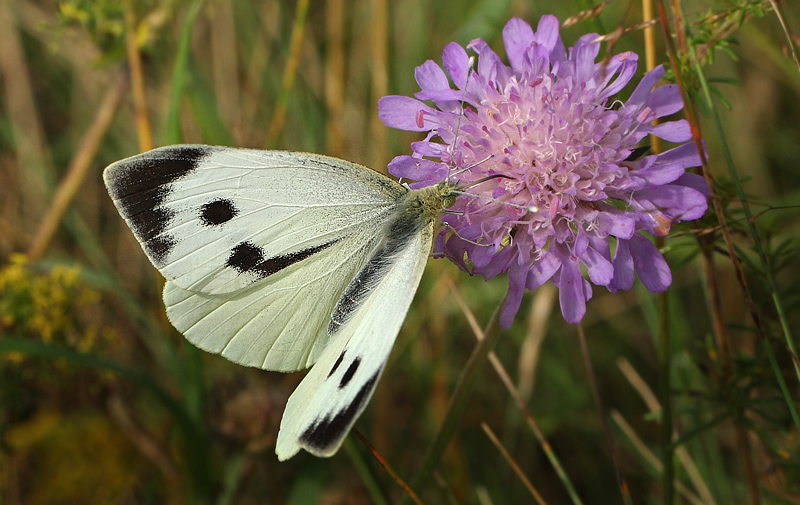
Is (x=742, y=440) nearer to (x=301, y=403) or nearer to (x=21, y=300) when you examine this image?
(x=301, y=403)

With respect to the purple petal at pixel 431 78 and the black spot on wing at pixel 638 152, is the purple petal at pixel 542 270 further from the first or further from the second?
the purple petal at pixel 431 78

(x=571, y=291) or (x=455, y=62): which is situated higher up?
(x=455, y=62)

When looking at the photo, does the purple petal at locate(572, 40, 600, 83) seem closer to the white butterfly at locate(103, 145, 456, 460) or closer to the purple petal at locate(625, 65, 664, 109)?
the purple petal at locate(625, 65, 664, 109)

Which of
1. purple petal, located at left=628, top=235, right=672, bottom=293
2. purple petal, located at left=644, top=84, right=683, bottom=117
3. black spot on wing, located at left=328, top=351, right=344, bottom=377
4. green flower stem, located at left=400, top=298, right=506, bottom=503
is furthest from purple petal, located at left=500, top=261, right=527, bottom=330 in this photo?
purple petal, located at left=644, top=84, right=683, bottom=117

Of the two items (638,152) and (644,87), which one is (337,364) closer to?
(638,152)

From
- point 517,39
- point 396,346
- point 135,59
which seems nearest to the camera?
point 517,39

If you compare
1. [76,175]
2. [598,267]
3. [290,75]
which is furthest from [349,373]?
[76,175]

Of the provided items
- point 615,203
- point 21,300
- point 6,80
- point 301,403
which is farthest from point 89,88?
point 615,203
